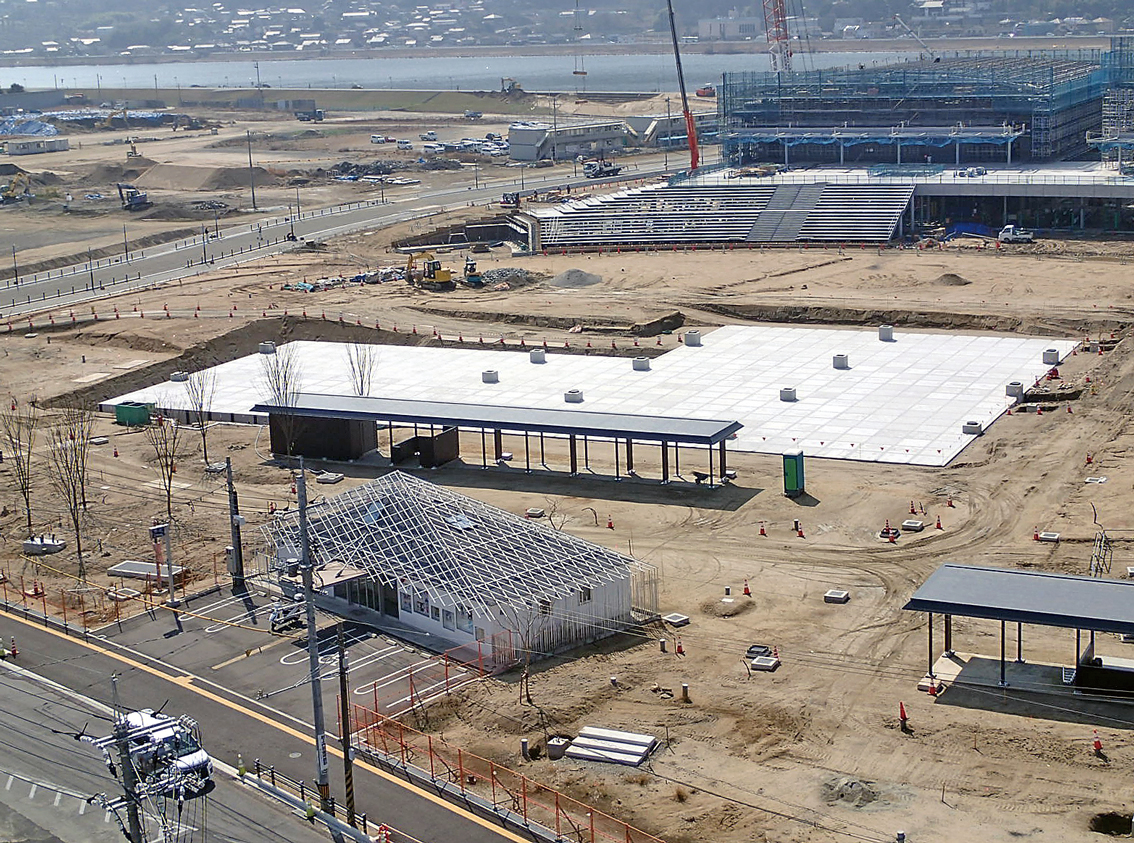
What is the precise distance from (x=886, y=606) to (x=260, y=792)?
721 inches

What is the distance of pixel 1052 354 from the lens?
71.9 meters

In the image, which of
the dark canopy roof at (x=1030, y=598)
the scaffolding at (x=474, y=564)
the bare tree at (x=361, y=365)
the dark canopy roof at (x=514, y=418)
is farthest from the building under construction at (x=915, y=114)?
the dark canopy roof at (x=1030, y=598)

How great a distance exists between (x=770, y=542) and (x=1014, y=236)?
66.3 metres

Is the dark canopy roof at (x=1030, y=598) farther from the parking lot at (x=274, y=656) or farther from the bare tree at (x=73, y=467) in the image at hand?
the bare tree at (x=73, y=467)

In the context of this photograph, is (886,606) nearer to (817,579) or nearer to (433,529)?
(817,579)

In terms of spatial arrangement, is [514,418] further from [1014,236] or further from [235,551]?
[1014,236]

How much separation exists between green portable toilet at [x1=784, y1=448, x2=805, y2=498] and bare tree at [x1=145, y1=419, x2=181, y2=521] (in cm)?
2159

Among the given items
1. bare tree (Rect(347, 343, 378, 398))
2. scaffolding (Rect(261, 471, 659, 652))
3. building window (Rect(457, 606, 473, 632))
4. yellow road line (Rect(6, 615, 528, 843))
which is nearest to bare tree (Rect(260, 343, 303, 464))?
bare tree (Rect(347, 343, 378, 398))

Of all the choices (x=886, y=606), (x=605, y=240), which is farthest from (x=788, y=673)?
(x=605, y=240)

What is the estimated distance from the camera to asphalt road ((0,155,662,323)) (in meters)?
104

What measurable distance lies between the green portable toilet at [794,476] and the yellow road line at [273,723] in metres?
22.9

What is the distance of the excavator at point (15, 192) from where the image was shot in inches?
5955

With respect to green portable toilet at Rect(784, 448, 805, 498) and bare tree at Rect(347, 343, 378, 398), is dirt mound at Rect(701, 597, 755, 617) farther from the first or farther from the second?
bare tree at Rect(347, 343, 378, 398)

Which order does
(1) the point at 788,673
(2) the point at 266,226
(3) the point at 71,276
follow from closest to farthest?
(1) the point at 788,673, (3) the point at 71,276, (2) the point at 266,226
